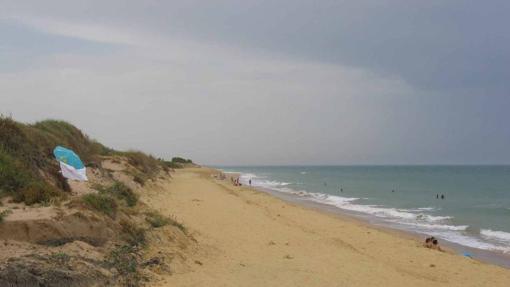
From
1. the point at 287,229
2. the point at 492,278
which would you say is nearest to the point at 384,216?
the point at 287,229

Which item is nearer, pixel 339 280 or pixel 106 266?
pixel 106 266

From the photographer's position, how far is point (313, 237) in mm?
14773

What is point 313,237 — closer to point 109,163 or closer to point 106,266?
point 106,266

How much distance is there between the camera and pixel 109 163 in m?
26.6

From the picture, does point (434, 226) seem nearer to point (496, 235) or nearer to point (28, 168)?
point (496, 235)

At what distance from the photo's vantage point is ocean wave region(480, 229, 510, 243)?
19716 mm

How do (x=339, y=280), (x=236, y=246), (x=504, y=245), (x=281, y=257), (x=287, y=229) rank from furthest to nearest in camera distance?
(x=504, y=245)
(x=287, y=229)
(x=236, y=246)
(x=281, y=257)
(x=339, y=280)

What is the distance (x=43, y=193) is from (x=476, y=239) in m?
17.0

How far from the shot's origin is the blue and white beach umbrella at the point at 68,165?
13617 mm

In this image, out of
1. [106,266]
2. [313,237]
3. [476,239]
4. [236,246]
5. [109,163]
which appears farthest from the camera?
[109,163]

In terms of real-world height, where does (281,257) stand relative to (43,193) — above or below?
below

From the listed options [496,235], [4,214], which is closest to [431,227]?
[496,235]

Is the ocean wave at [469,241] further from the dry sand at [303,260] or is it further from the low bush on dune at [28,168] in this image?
the low bush on dune at [28,168]

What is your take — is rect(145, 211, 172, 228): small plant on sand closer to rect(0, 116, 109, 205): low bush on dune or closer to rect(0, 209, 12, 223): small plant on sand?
rect(0, 116, 109, 205): low bush on dune
